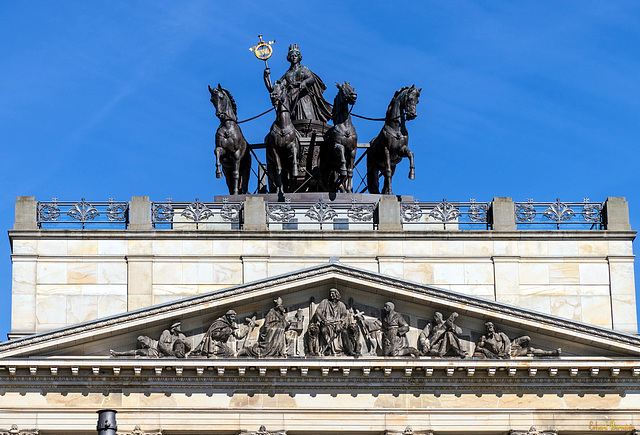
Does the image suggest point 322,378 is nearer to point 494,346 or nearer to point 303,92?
point 494,346

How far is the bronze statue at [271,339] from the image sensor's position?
183 feet

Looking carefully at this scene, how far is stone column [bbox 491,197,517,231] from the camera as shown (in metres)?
60.5

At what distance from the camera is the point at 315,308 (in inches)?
2222

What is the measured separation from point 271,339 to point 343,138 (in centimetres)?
1023

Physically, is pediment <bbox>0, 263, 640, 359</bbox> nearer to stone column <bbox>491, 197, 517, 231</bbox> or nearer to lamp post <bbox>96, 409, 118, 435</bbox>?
stone column <bbox>491, 197, 517, 231</bbox>

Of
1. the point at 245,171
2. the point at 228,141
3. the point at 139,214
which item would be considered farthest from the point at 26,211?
the point at 245,171

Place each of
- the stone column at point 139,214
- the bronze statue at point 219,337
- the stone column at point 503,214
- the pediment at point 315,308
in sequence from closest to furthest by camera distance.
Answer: the pediment at point 315,308
the bronze statue at point 219,337
the stone column at point 139,214
the stone column at point 503,214

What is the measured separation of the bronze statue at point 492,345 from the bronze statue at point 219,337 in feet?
22.5

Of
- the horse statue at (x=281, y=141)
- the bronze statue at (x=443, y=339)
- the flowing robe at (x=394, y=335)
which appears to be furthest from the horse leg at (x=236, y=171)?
the bronze statue at (x=443, y=339)

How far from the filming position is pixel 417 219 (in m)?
61.0

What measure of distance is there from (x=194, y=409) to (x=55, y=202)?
8.56m

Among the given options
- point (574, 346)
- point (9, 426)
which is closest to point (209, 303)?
point (9, 426)

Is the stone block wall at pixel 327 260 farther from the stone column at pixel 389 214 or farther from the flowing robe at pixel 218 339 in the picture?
the flowing robe at pixel 218 339

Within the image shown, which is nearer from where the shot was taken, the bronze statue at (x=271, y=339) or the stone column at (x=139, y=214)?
the bronze statue at (x=271, y=339)
